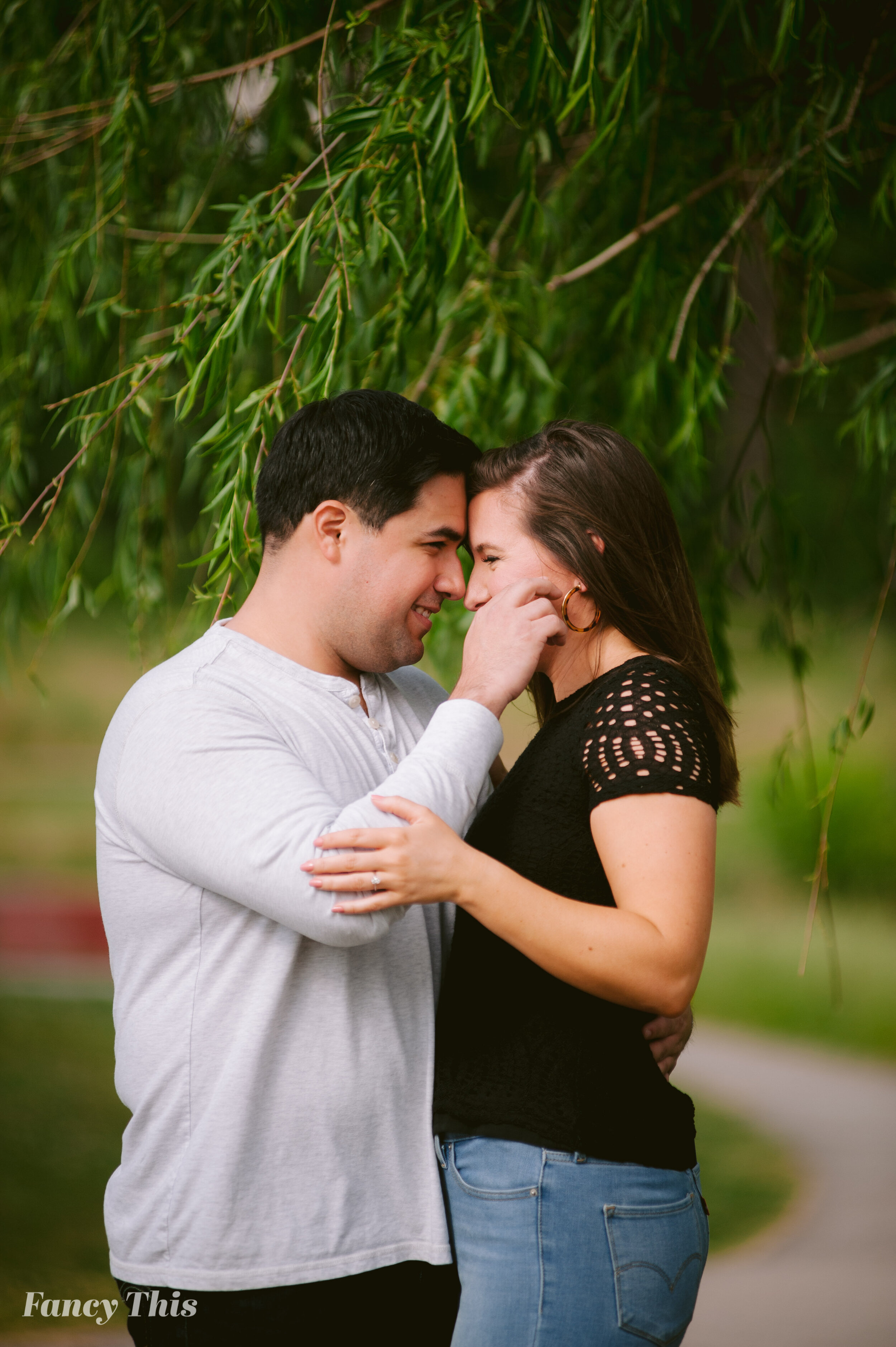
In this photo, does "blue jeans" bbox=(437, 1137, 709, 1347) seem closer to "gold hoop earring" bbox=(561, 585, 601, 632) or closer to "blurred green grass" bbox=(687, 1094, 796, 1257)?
"gold hoop earring" bbox=(561, 585, 601, 632)

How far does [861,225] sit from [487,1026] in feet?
9.93

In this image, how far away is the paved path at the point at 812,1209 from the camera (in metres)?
3.07

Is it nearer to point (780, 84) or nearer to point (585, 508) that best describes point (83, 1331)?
point (585, 508)

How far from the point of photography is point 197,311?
1.93 meters

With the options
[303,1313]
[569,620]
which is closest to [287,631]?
[569,620]

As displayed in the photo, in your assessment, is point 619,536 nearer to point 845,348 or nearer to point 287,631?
point 287,631

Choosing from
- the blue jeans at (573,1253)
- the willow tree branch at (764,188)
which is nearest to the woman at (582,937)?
the blue jeans at (573,1253)

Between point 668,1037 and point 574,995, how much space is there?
0.16m

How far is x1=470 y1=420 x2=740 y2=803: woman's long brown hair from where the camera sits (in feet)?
4.74

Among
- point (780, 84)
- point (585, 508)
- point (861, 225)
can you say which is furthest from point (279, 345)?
point (861, 225)

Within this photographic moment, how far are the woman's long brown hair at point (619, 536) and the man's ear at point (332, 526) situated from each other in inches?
8.0

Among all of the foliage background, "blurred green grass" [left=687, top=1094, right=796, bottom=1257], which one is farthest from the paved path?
the foliage background

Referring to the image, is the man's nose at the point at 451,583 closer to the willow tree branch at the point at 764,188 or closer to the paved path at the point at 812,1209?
the willow tree branch at the point at 764,188

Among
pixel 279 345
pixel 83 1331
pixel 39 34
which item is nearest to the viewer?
pixel 279 345
